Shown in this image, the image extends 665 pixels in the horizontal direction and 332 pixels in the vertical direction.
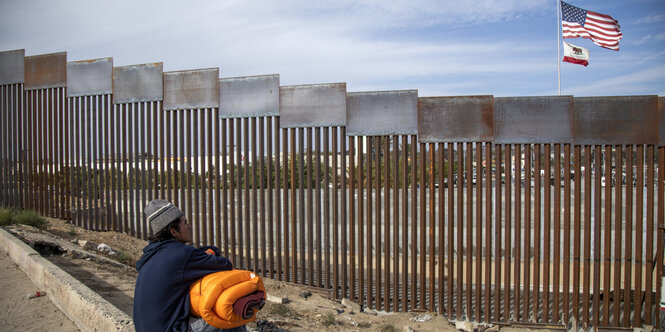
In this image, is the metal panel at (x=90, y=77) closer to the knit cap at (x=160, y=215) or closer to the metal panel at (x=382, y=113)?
the metal panel at (x=382, y=113)

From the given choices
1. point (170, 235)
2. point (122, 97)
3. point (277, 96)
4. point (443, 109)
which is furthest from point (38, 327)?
point (443, 109)

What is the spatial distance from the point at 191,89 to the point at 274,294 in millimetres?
3392

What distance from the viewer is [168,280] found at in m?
2.39

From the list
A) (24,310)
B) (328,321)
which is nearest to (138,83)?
A: (24,310)

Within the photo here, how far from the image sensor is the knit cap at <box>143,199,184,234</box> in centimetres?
252

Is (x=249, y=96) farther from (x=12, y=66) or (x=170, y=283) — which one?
(x=12, y=66)

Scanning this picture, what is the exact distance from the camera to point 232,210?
23.3 feet

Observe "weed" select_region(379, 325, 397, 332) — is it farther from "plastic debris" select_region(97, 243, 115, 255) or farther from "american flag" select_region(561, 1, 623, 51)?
"american flag" select_region(561, 1, 623, 51)

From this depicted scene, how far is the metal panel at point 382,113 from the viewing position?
6.22m

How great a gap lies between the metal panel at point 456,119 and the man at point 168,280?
13.7 ft

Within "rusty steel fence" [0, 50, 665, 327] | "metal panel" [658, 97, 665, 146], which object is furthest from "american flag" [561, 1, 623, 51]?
"metal panel" [658, 97, 665, 146]

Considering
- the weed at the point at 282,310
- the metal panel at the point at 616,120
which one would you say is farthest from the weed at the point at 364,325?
the metal panel at the point at 616,120

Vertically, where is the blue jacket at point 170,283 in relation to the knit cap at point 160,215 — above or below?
below

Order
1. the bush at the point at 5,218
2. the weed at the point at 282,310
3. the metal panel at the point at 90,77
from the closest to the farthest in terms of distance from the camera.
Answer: the weed at the point at 282,310 < the bush at the point at 5,218 < the metal panel at the point at 90,77
